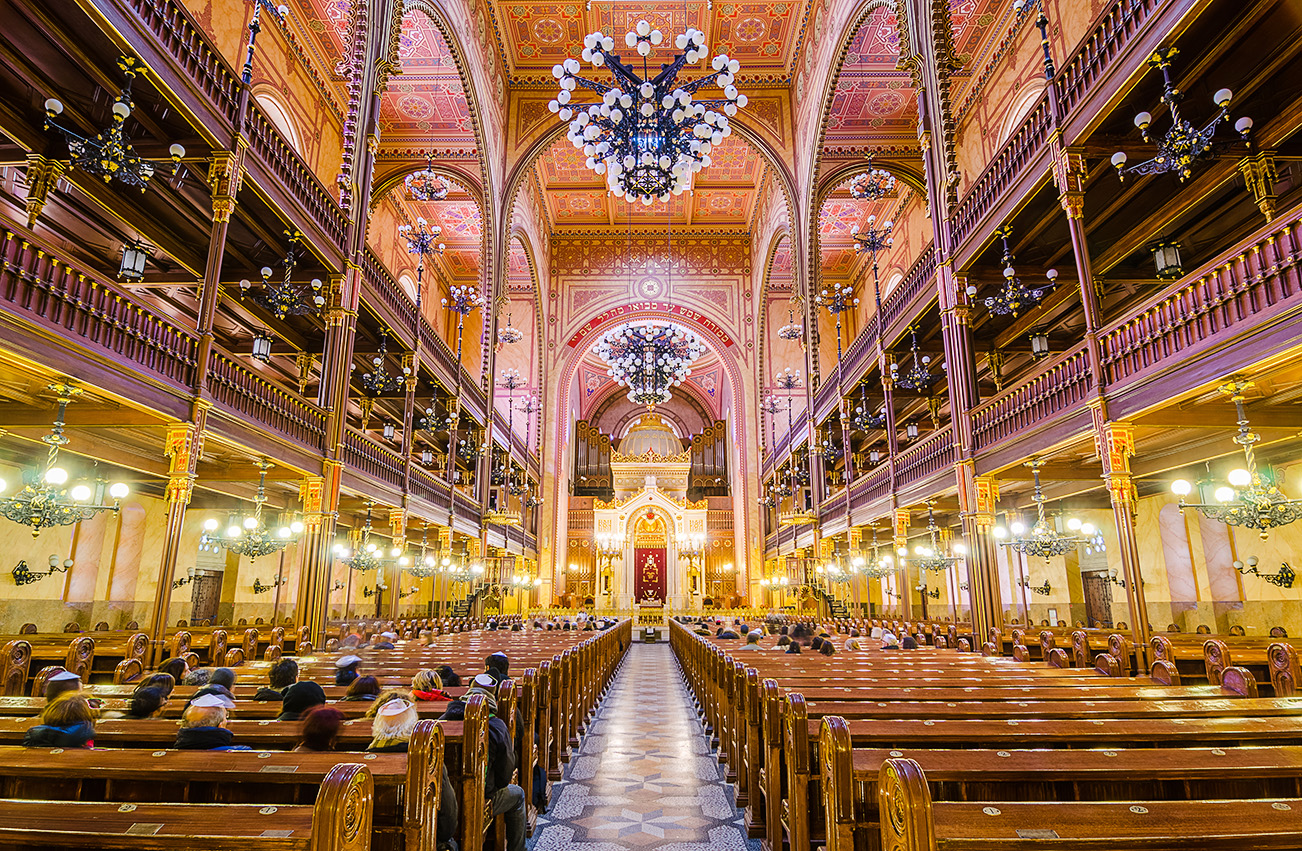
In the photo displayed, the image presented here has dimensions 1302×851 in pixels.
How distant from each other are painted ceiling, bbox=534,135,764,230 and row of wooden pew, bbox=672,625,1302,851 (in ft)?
79.6

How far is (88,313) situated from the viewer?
6840 mm

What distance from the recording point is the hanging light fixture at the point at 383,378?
14.2 m

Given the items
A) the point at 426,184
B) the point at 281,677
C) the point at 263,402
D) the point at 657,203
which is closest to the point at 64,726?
the point at 281,677

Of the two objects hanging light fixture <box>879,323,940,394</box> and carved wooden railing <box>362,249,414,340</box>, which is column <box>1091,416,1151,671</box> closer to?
hanging light fixture <box>879,323,940,394</box>

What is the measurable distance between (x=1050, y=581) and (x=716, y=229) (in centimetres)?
2168

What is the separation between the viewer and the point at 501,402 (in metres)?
30.8

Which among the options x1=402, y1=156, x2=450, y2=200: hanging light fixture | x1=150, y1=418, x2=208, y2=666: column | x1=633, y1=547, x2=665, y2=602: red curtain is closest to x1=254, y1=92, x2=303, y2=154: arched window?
x1=402, y1=156, x2=450, y2=200: hanging light fixture

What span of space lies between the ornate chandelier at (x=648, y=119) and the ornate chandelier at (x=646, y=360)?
10964mm

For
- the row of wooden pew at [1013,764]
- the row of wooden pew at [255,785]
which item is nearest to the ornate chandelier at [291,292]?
the row of wooden pew at [255,785]

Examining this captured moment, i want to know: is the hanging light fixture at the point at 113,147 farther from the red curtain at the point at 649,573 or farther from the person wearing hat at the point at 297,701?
the red curtain at the point at 649,573

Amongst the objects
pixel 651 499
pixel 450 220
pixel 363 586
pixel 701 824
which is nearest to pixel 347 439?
pixel 701 824

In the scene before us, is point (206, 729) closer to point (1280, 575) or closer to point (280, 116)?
point (1280, 575)

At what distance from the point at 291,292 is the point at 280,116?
859 centimetres

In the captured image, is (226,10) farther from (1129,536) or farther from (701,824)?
(1129,536)
